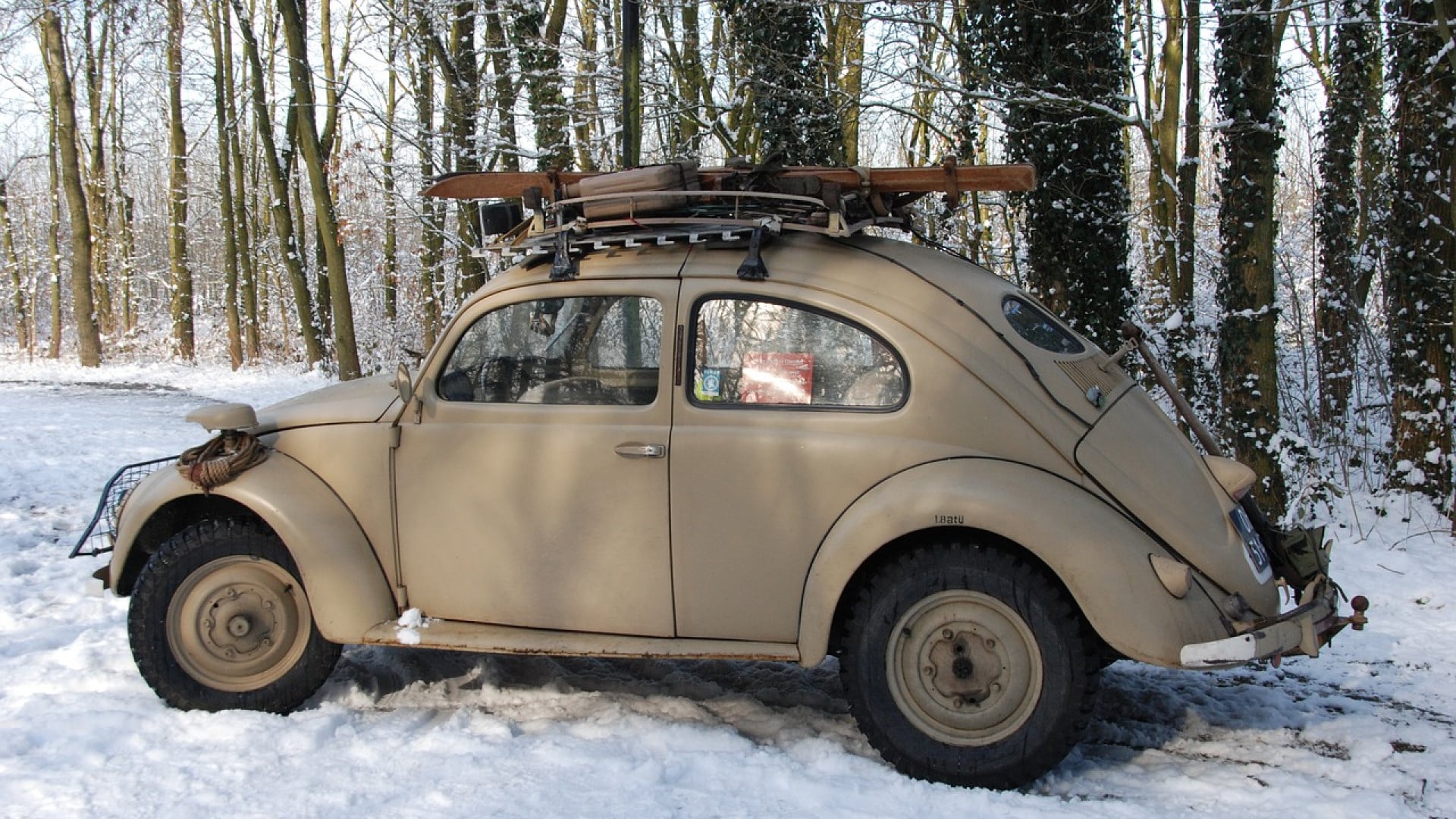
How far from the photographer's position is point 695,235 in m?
4.42

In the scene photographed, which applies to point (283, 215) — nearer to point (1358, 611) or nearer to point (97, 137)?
point (97, 137)

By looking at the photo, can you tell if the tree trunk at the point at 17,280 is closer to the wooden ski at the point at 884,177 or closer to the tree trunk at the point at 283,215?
the tree trunk at the point at 283,215

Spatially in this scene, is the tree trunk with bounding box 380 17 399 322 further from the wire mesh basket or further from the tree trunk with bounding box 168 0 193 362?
the wire mesh basket

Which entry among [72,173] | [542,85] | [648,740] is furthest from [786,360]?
[72,173]

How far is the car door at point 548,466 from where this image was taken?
425 centimetres

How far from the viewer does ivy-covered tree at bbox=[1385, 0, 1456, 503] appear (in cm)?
782

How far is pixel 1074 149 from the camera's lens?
8.66 meters

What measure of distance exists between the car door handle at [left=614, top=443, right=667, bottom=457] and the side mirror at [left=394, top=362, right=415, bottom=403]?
37.9 inches

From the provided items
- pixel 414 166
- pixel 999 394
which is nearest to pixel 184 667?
pixel 999 394

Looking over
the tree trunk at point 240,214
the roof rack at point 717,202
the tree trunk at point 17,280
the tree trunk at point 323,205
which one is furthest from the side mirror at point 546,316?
the tree trunk at point 17,280

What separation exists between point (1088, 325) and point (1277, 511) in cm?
188

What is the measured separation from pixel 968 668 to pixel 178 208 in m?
29.6

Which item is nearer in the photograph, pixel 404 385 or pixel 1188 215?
pixel 404 385

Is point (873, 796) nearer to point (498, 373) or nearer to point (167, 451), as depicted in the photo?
point (498, 373)
